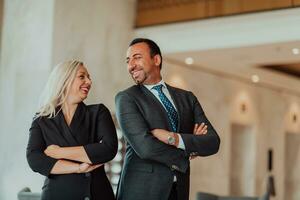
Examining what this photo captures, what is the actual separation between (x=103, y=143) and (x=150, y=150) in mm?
293

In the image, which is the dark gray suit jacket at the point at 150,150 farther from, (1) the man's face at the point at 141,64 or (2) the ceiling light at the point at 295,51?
(2) the ceiling light at the point at 295,51

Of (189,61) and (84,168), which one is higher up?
(189,61)

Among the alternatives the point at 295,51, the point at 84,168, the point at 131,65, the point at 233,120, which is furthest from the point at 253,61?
the point at 84,168

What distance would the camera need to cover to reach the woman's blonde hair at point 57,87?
362 centimetres

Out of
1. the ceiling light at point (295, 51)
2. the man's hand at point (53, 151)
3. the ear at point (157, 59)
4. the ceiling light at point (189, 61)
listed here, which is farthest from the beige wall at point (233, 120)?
the man's hand at point (53, 151)

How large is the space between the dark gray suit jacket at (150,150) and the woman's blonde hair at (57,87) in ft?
0.93

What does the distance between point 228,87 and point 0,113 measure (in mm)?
5568

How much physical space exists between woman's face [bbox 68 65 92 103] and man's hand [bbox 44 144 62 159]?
0.27 meters

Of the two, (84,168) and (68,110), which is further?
(68,110)

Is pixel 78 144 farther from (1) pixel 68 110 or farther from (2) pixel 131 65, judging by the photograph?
(2) pixel 131 65

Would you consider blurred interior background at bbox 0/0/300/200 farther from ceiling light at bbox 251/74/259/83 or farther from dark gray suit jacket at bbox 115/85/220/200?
dark gray suit jacket at bbox 115/85/220/200

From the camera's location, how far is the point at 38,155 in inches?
141

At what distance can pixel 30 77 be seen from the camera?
11023mm

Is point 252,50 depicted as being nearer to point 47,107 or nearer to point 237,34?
point 237,34
